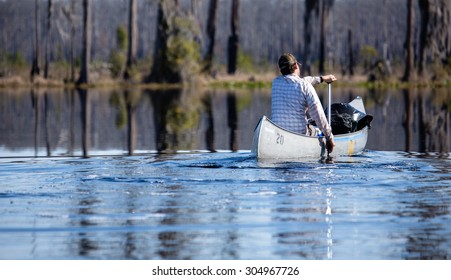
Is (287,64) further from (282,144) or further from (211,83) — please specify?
(211,83)

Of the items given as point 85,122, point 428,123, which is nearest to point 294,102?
point 428,123

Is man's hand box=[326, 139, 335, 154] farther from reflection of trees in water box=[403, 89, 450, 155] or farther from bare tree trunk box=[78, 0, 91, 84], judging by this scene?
bare tree trunk box=[78, 0, 91, 84]

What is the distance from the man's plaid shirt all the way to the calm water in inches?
28.6

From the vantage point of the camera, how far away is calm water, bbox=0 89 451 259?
8.23m

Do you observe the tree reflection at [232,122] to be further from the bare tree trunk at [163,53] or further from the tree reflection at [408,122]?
the bare tree trunk at [163,53]

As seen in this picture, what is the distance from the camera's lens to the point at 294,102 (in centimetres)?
1490

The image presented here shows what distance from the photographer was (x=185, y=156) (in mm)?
15578

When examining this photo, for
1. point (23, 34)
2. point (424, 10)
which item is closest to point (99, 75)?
point (424, 10)

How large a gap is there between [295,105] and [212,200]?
178 inches

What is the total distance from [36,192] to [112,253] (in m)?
3.66

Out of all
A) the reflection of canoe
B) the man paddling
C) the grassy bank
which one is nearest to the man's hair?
the man paddling

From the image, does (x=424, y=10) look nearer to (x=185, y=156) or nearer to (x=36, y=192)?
(x=185, y=156)

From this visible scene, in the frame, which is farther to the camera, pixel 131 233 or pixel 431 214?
pixel 431 214

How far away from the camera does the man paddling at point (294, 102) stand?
14.8 metres
